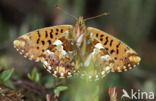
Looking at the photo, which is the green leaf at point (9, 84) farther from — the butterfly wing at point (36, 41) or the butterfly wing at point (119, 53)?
the butterfly wing at point (119, 53)

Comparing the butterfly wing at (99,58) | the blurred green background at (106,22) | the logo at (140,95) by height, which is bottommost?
the logo at (140,95)

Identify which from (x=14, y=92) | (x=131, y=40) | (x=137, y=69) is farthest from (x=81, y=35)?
(x=131, y=40)

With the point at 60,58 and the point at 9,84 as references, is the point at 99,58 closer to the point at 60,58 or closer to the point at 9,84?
the point at 60,58

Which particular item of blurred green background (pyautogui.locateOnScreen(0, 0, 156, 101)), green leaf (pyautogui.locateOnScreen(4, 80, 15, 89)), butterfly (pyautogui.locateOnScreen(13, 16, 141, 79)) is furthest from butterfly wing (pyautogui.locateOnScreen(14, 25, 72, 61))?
blurred green background (pyautogui.locateOnScreen(0, 0, 156, 101))

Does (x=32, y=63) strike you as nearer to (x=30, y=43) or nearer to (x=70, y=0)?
(x=30, y=43)

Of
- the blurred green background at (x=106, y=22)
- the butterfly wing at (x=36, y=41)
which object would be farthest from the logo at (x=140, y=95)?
A: the butterfly wing at (x=36, y=41)

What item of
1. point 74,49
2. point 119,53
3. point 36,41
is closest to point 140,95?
point 119,53

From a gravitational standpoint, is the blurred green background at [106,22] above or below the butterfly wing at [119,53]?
above

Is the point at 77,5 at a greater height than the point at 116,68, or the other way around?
the point at 77,5
